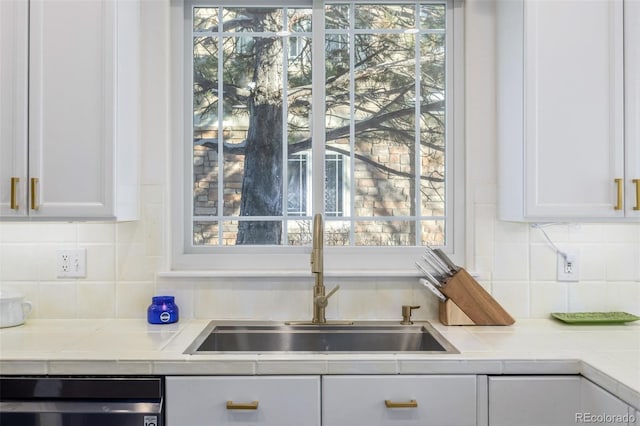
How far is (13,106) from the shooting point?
1.84 metres

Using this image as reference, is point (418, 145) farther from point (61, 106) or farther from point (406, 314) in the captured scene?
point (61, 106)

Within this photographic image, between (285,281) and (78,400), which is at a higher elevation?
(285,281)

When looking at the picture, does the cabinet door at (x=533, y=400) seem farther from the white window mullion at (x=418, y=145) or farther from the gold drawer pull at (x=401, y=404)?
the white window mullion at (x=418, y=145)

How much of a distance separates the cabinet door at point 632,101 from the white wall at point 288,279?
13.6 inches

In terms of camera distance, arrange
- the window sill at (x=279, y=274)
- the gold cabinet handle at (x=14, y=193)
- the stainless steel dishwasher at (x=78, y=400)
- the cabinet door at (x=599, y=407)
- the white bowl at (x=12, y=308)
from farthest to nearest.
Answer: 1. the window sill at (x=279, y=274)
2. the white bowl at (x=12, y=308)
3. the gold cabinet handle at (x=14, y=193)
4. the stainless steel dishwasher at (x=78, y=400)
5. the cabinet door at (x=599, y=407)

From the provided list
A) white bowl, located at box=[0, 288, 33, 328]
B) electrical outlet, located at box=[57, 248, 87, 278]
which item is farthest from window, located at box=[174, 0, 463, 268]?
white bowl, located at box=[0, 288, 33, 328]

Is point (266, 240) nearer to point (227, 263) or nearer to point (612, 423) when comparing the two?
point (227, 263)

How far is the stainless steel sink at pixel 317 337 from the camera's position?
200cm

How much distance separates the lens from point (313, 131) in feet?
7.38

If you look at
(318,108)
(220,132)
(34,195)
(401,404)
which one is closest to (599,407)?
(401,404)

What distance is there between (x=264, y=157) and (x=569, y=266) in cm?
132

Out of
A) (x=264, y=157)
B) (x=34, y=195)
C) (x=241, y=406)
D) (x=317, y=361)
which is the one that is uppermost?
(x=264, y=157)

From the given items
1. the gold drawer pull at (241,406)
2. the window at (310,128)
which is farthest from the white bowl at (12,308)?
the gold drawer pull at (241,406)

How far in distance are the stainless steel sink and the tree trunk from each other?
1.33 feet
